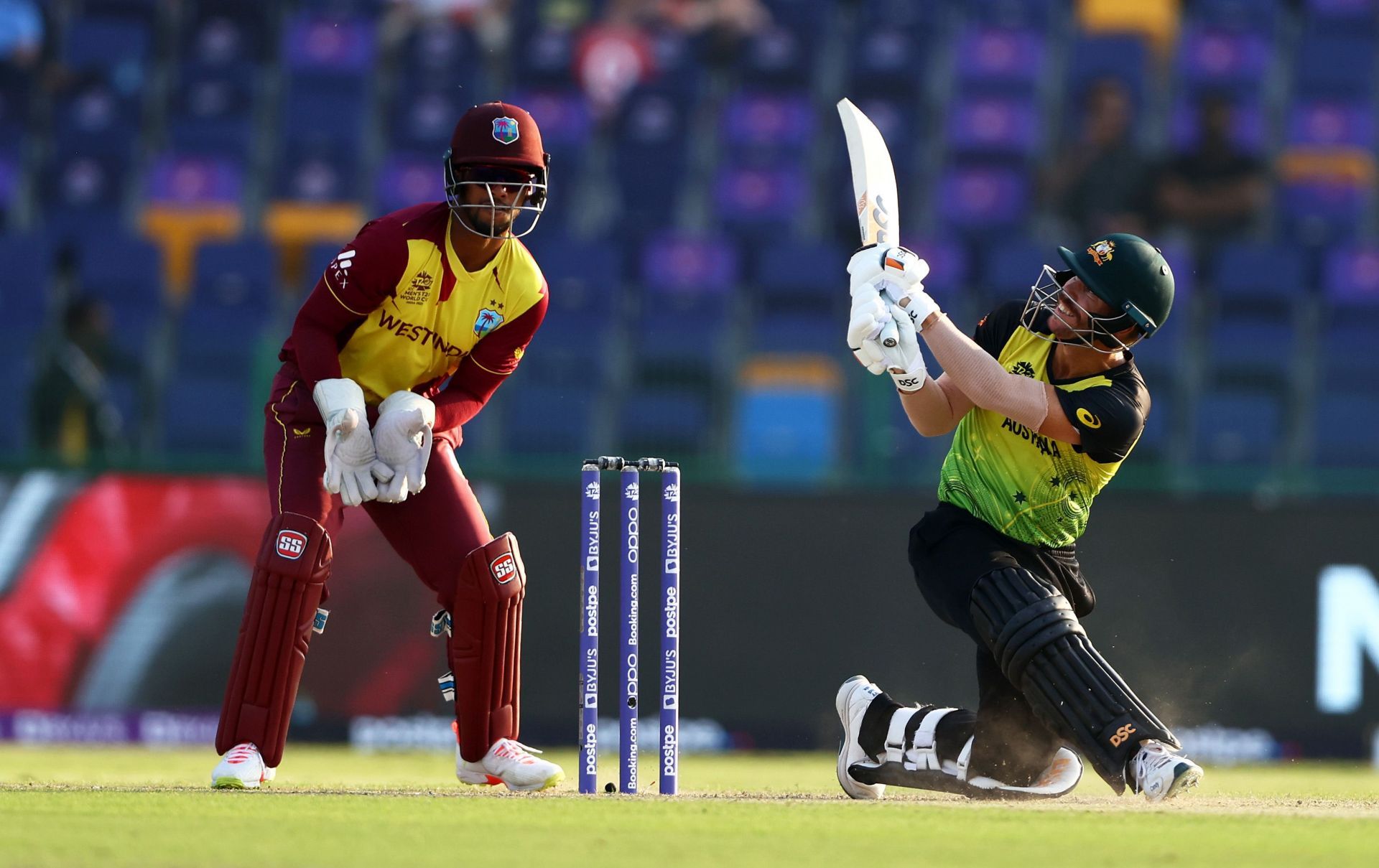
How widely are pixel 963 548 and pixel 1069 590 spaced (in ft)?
1.32

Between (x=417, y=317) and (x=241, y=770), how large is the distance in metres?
1.35

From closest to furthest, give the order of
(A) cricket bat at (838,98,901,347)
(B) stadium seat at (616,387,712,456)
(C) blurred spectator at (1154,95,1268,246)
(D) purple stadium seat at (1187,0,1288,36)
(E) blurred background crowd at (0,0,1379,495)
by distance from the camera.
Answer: (A) cricket bat at (838,98,901,347)
(B) stadium seat at (616,387,712,456)
(E) blurred background crowd at (0,0,1379,495)
(C) blurred spectator at (1154,95,1268,246)
(D) purple stadium seat at (1187,0,1288,36)

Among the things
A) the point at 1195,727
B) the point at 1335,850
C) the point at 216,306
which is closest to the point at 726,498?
the point at 1195,727

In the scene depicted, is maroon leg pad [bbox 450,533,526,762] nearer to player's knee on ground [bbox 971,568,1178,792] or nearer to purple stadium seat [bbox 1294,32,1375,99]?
player's knee on ground [bbox 971,568,1178,792]

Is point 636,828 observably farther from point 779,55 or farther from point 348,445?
point 779,55

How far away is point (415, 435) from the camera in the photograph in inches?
213

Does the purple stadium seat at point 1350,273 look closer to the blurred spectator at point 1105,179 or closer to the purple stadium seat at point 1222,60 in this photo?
the blurred spectator at point 1105,179

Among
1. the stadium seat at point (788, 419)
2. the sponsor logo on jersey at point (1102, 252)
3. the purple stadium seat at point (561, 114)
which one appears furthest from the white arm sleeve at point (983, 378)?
the purple stadium seat at point (561, 114)

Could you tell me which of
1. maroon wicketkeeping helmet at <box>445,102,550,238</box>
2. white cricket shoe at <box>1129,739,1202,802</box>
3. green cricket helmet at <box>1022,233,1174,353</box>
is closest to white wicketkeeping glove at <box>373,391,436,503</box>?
maroon wicketkeeping helmet at <box>445,102,550,238</box>

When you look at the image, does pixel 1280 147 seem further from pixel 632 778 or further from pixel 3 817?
pixel 3 817

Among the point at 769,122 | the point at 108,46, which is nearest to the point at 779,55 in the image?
the point at 769,122

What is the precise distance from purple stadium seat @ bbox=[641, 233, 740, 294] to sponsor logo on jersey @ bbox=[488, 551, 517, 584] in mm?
5821

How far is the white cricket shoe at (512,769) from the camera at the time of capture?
552cm

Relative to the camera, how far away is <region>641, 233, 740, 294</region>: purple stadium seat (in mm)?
11359
